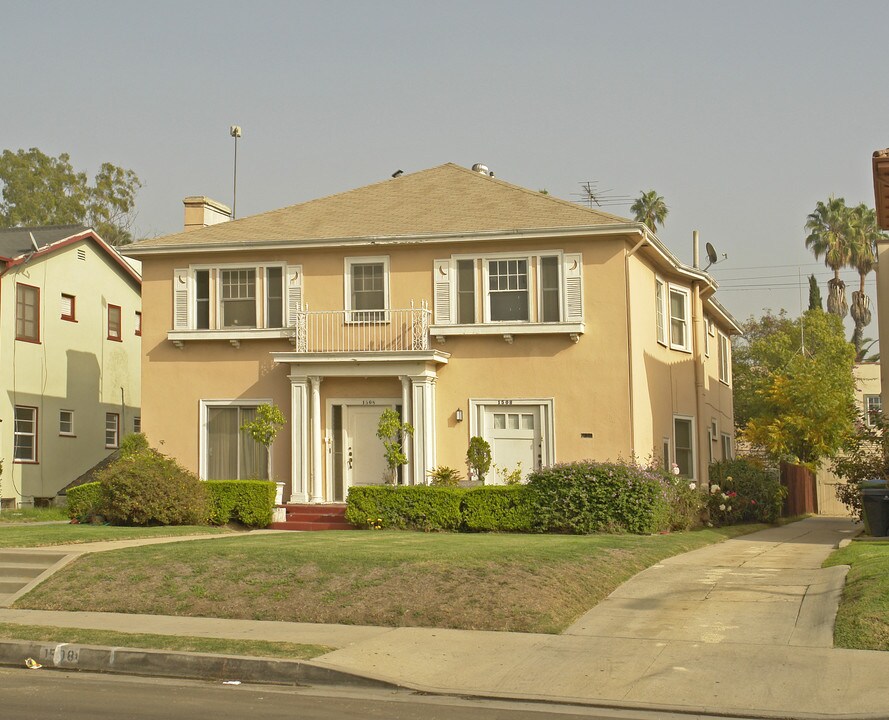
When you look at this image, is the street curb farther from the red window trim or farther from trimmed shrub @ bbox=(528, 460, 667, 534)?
the red window trim

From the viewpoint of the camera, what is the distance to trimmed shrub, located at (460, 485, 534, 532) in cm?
2083

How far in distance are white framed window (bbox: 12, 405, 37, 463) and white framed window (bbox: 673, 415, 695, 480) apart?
1705cm

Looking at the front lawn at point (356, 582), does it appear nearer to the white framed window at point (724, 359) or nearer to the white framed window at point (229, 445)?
the white framed window at point (229, 445)

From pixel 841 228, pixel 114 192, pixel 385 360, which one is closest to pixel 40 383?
pixel 385 360

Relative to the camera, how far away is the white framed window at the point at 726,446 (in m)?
32.5

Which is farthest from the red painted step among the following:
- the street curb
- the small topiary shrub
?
the street curb

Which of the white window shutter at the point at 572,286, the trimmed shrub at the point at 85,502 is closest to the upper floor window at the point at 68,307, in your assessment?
the trimmed shrub at the point at 85,502

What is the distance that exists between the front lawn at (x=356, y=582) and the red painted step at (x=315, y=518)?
6.39 meters

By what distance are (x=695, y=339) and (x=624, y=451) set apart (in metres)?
6.33

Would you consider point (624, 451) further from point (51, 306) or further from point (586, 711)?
point (51, 306)

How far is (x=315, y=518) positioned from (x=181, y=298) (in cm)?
605

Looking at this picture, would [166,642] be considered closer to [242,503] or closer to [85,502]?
[242,503]

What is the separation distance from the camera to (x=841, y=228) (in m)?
61.9

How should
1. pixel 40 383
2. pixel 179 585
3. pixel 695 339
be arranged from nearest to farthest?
pixel 179 585 < pixel 695 339 < pixel 40 383
